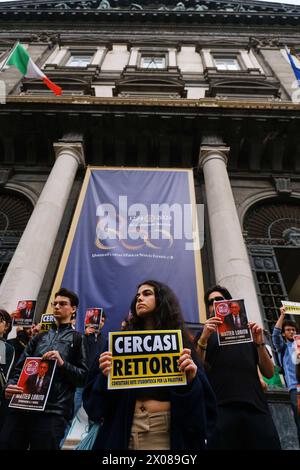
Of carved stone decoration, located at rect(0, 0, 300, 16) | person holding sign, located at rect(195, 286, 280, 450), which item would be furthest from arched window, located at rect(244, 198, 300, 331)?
carved stone decoration, located at rect(0, 0, 300, 16)

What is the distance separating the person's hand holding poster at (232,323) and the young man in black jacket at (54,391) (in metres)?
1.43

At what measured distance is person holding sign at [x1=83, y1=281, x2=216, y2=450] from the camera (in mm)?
1938

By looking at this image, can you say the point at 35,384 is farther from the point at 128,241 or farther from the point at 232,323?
the point at 128,241

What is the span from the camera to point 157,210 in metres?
7.63

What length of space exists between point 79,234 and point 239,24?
1988cm

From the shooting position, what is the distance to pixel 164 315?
258cm

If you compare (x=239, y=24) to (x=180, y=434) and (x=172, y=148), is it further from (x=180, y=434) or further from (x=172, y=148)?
(x=180, y=434)

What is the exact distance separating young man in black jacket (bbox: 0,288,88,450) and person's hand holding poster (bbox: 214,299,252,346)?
1426 mm

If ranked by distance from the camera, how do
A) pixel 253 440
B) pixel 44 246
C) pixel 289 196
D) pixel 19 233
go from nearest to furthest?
pixel 253 440 < pixel 44 246 < pixel 19 233 < pixel 289 196

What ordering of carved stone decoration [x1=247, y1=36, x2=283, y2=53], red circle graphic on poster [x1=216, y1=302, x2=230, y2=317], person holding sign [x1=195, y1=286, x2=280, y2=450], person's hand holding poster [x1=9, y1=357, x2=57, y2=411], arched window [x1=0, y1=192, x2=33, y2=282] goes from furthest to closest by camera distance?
1. carved stone decoration [x1=247, y1=36, x2=283, y2=53]
2. arched window [x1=0, y1=192, x2=33, y2=282]
3. red circle graphic on poster [x1=216, y1=302, x2=230, y2=317]
4. person holding sign [x1=195, y1=286, x2=280, y2=450]
5. person's hand holding poster [x1=9, y1=357, x2=57, y2=411]

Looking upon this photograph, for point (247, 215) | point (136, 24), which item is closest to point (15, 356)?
point (247, 215)

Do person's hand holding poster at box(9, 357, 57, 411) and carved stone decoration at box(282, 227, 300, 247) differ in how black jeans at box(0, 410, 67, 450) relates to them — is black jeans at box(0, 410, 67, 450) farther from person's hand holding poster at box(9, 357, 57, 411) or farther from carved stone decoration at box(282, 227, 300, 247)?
carved stone decoration at box(282, 227, 300, 247)

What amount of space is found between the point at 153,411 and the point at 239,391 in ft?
3.56

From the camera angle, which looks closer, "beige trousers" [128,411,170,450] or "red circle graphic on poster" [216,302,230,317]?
"beige trousers" [128,411,170,450]
